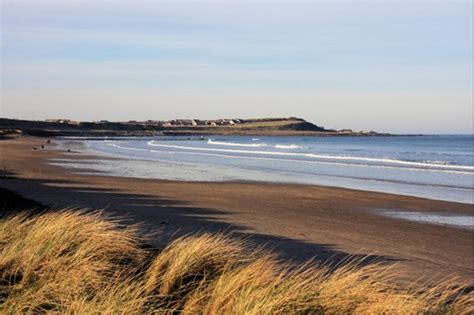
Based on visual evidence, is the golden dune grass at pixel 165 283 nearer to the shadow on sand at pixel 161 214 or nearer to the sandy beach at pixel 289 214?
the shadow on sand at pixel 161 214

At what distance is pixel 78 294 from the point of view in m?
5.76

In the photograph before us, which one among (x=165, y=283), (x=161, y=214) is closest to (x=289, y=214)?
(x=161, y=214)

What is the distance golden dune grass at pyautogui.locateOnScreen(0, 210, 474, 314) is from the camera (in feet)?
17.7

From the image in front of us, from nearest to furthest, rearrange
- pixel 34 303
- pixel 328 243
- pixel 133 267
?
1. pixel 34 303
2. pixel 133 267
3. pixel 328 243

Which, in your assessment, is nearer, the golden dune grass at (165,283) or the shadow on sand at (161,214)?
the golden dune grass at (165,283)

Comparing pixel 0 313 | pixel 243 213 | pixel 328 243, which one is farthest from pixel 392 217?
pixel 0 313

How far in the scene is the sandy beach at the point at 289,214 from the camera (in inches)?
458

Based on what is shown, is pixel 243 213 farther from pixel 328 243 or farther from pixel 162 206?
pixel 328 243

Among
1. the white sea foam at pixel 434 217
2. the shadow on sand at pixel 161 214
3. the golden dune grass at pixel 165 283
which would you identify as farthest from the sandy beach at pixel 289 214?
the golden dune grass at pixel 165 283

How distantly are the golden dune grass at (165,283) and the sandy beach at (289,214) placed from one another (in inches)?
90.9

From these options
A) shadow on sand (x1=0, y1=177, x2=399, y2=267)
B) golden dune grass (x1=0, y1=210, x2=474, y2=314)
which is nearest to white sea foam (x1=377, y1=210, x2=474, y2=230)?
shadow on sand (x1=0, y1=177, x2=399, y2=267)

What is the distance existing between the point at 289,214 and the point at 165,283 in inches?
432

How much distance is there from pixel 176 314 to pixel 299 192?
18059 millimetres

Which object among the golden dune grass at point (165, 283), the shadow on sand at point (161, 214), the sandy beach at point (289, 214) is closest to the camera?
the golden dune grass at point (165, 283)
